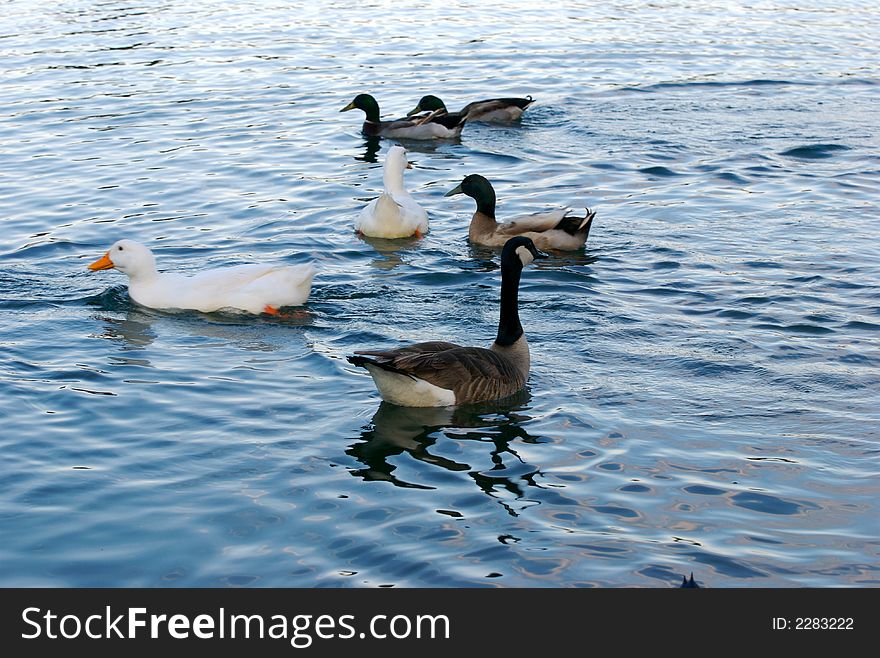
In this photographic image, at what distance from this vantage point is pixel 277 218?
15953 mm

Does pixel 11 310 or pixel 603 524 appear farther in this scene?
pixel 11 310

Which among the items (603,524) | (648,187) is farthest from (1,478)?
(648,187)

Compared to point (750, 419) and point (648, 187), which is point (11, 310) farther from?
point (648, 187)

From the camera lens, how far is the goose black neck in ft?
35.1

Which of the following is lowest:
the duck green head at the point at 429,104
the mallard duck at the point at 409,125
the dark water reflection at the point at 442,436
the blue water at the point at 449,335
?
the dark water reflection at the point at 442,436

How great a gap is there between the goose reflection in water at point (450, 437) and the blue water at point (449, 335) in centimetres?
4

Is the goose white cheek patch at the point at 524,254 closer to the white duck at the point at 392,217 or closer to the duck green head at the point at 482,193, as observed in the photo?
the white duck at the point at 392,217

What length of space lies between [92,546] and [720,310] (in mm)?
7079

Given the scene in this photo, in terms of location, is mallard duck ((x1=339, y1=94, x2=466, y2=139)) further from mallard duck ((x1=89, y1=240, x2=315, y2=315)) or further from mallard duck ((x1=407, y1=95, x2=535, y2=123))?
mallard duck ((x1=89, y1=240, x2=315, y2=315))

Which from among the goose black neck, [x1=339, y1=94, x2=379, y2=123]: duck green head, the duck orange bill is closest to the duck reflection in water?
[x1=339, y1=94, x2=379, y2=123]: duck green head

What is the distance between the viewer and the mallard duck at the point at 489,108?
21078 millimetres

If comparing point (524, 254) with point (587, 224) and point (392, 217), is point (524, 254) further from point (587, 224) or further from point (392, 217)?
point (392, 217)

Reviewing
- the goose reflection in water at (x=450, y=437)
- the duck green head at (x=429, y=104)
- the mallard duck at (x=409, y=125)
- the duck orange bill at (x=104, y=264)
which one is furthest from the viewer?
the duck green head at (x=429, y=104)

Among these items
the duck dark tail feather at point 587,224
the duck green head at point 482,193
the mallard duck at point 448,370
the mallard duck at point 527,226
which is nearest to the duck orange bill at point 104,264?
the mallard duck at point 448,370
